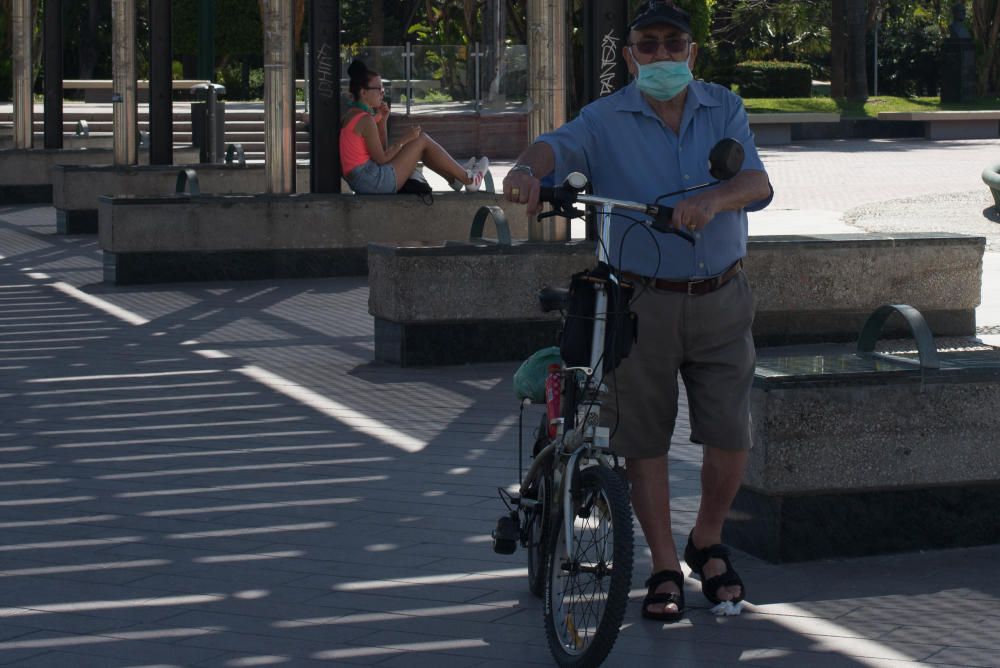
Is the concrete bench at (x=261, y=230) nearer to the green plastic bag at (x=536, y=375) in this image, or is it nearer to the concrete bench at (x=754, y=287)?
the concrete bench at (x=754, y=287)

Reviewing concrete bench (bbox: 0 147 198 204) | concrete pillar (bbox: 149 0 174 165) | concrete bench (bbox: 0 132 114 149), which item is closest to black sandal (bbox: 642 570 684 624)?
concrete pillar (bbox: 149 0 174 165)

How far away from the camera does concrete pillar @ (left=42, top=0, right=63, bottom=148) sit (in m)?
23.7

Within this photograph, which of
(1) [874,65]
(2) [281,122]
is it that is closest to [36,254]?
(2) [281,122]

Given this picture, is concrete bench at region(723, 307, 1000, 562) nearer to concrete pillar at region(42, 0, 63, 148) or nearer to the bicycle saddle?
the bicycle saddle

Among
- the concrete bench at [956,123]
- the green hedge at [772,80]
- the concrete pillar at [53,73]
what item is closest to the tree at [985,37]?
the green hedge at [772,80]

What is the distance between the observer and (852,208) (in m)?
20.7

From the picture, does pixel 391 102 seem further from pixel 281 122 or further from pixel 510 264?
pixel 510 264

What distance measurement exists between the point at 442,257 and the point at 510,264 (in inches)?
15.6

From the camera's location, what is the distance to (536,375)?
5215 millimetres

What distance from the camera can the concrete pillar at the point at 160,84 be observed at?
18297 millimetres

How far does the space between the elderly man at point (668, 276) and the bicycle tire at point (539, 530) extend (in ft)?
0.77

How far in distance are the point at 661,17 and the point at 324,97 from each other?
377 inches

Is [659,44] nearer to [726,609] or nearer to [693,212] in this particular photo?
[693,212]

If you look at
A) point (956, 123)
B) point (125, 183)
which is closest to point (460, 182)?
point (125, 183)
